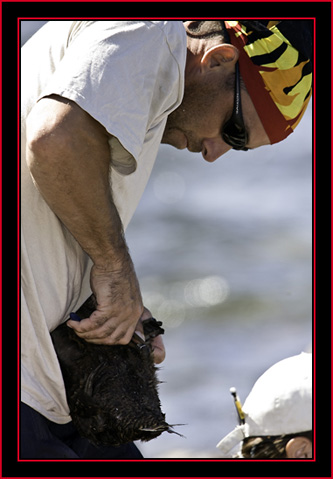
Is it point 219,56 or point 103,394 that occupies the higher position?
point 219,56

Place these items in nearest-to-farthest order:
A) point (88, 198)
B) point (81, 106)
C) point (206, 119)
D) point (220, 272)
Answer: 1. point (81, 106)
2. point (88, 198)
3. point (206, 119)
4. point (220, 272)

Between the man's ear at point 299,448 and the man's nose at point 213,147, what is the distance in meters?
1.12

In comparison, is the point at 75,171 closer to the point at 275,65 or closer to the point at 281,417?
the point at 275,65

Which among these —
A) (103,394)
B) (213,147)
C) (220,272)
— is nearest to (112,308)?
(103,394)

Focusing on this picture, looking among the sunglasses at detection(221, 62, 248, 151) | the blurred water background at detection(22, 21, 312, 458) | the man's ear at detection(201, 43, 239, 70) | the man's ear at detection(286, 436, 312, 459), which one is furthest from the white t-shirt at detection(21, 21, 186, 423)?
the blurred water background at detection(22, 21, 312, 458)

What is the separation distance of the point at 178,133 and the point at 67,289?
2.54ft

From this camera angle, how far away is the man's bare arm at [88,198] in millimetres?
2359

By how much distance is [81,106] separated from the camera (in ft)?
7.75

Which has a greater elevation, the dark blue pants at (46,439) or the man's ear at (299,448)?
the dark blue pants at (46,439)

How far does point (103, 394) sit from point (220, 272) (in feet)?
18.0

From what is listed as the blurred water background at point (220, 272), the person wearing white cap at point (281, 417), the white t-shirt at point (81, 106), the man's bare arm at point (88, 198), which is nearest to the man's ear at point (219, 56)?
the white t-shirt at point (81, 106)

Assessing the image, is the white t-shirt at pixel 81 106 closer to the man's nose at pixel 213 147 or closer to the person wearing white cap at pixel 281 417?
the man's nose at pixel 213 147

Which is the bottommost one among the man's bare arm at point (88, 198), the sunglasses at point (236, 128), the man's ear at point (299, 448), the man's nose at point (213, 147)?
the man's ear at point (299, 448)

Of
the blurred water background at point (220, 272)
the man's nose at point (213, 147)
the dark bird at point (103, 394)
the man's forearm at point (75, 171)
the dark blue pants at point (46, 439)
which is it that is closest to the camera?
the man's forearm at point (75, 171)
